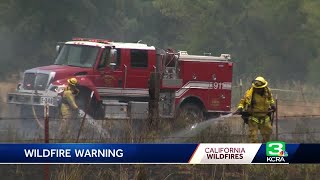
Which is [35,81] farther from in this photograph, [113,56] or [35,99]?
[113,56]

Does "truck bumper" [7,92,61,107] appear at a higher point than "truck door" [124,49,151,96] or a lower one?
lower

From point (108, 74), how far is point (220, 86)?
135 inches

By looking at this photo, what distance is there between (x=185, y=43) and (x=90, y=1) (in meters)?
7.44

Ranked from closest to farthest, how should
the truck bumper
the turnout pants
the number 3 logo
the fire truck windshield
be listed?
the number 3 logo, the turnout pants, the truck bumper, the fire truck windshield

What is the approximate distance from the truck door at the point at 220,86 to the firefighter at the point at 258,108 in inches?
326

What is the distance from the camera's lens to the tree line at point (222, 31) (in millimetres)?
45000

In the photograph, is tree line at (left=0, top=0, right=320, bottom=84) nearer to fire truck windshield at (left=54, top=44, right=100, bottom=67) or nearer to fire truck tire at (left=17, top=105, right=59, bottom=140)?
fire truck windshield at (left=54, top=44, right=100, bottom=67)

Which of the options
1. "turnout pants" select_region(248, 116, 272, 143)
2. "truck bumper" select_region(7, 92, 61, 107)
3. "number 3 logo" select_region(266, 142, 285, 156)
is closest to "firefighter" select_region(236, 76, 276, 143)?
"turnout pants" select_region(248, 116, 272, 143)

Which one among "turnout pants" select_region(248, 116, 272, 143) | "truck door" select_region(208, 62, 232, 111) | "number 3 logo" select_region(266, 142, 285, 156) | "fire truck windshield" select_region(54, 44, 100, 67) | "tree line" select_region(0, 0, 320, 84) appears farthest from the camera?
"tree line" select_region(0, 0, 320, 84)

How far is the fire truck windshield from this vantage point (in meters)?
20.7

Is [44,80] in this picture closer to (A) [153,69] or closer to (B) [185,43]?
(A) [153,69]

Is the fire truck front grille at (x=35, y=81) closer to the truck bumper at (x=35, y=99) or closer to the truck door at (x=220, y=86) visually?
the truck bumper at (x=35, y=99)

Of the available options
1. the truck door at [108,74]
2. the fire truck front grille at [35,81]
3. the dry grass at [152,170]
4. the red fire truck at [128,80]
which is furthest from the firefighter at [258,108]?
the fire truck front grille at [35,81]

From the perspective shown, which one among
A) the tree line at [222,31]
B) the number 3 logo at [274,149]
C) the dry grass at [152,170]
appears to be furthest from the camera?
the tree line at [222,31]
